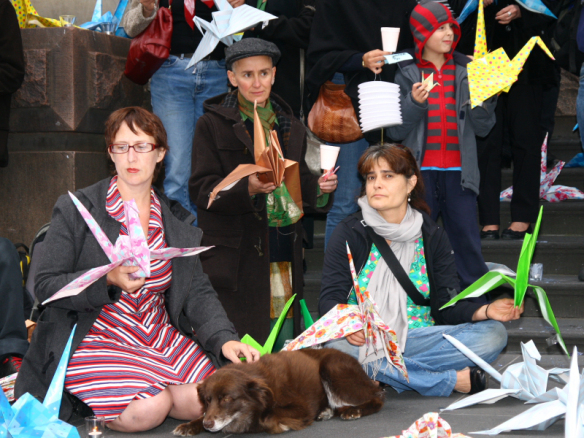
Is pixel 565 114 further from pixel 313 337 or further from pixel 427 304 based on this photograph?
pixel 313 337

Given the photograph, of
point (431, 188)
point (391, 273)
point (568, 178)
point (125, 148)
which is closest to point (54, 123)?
point (125, 148)

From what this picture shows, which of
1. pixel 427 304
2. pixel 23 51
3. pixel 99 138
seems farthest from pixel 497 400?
pixel 23 51

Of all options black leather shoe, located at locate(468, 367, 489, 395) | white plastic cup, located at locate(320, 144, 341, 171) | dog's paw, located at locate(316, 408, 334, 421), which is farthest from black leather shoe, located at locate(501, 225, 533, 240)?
dog's paw, located at locate(316, 408, 334, 421)

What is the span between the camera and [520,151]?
528cm

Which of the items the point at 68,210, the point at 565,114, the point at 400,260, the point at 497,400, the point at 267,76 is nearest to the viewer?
the point at 68,210

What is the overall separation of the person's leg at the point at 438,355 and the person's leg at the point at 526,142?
1.81 metres

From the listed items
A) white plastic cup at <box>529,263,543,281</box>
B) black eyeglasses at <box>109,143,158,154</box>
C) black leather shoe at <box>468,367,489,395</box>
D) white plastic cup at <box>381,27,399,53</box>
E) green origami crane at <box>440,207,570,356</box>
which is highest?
white plastic cup at <box>381,27,399,53</box>

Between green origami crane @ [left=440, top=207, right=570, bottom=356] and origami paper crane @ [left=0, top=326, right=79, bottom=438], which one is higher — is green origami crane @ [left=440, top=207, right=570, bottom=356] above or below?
above

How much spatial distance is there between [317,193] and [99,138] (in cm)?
213

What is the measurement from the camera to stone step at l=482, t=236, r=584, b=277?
5277 mm

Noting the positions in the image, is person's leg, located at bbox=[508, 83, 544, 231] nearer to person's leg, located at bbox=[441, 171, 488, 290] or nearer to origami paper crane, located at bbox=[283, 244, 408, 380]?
person's leg, located at bbox=[441, 171, 488, 290]

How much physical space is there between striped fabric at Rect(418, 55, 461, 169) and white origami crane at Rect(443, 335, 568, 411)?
1.56 meters

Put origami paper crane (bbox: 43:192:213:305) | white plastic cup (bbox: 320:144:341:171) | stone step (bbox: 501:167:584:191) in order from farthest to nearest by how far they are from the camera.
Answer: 1. stone step (bbox: 501:167:584:191)
2. white plastic cup (bbox: 320:144:341:171)
3. origami paper crane (bbox: 43:192:213:305)

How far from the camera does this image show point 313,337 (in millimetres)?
3145
